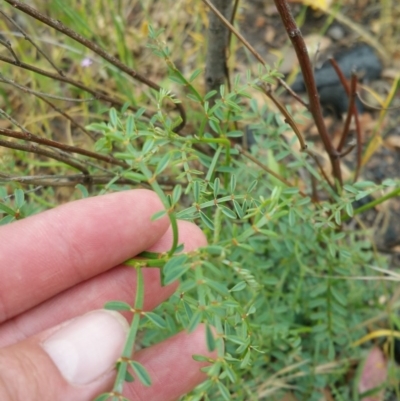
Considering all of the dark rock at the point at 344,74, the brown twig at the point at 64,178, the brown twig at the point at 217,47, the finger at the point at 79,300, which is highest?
the dark rock at the point at 344,74

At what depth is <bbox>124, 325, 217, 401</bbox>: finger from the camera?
1.47 m

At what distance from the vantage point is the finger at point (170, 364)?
1.47m

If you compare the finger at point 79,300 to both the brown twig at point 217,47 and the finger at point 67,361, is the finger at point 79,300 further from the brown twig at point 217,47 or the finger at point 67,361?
the brown twig at point 217,47

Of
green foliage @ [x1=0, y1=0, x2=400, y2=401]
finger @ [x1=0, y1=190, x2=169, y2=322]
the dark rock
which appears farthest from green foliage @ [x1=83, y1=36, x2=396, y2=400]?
the dark rock

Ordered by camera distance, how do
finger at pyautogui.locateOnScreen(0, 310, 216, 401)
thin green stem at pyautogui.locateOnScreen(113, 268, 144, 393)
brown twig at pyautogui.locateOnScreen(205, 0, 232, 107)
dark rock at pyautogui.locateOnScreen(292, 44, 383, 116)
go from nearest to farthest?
thin green stem at pyautogui.locateOnScreen(113, 268, 144, 393), finger at pyautogui.locateOnScreen(0, 310, 216, 401), brown twig at pyautogui.locateOnScreen(205, 0, 232, 107), dark rock at pyautogui.locateOnScreen(292, 44, 383, 116)

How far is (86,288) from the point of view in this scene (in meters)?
1.51

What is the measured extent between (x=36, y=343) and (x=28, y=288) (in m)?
0.21

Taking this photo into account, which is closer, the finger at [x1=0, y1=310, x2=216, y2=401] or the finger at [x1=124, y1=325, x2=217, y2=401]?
the finger at [x1=0, y1=310, x2=216, y2=401]

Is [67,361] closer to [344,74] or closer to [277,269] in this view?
[277,269]

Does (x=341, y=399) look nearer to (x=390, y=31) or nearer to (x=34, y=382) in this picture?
(x=34, y=382)

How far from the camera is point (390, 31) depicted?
283cm

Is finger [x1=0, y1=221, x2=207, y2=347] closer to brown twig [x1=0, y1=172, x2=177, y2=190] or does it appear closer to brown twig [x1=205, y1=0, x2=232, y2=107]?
brown twig [x1=0, y1=172, x2=177, y2=190]

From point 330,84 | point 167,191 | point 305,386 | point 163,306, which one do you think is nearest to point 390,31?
point 330,84

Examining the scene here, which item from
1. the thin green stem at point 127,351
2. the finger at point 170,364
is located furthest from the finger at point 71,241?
the thin green stem at point 127,351
